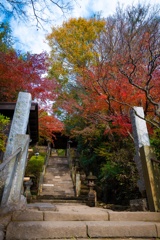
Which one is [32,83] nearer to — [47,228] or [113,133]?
[113,133]

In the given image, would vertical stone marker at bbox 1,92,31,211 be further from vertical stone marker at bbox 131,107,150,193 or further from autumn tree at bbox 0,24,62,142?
autumn tree at bbox 0,24,62,142

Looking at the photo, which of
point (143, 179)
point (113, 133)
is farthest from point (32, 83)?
point (143, 179)

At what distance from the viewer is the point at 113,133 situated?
34.3 ft

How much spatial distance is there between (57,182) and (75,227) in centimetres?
953

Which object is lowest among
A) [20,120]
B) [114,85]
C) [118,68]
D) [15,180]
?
[15,180]

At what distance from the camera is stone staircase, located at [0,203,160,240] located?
2668mm

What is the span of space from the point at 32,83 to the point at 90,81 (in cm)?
378

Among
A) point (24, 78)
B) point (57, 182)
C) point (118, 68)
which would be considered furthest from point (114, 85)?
point (57, 182)

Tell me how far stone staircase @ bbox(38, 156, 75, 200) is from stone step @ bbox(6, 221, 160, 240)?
6894mm

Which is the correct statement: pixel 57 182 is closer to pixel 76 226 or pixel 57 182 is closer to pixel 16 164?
pixel 16 164

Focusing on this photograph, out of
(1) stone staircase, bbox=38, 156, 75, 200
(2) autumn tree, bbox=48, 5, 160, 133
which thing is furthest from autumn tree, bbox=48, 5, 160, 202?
(1) stone staircase, bbox=38, 156, 75, 200

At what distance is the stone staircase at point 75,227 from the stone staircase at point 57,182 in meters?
6.40

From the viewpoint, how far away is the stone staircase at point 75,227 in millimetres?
2668

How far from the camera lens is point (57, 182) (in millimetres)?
11883
